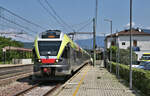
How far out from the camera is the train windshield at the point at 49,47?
13.9 m

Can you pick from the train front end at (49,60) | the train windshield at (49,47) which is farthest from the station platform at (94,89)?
the train windshield at (49,47)

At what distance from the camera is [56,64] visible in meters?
13.6

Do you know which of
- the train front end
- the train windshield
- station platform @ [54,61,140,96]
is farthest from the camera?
the train windshield

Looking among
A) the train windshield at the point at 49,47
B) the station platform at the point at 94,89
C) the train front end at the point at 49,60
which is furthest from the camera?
the train windshield at the point at 49,47

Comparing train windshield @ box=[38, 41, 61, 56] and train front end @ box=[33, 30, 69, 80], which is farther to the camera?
train windshield @ box=[38, 41, 61, 56]

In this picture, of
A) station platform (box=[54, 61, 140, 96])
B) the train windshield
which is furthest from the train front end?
station platform (box=[54, 61, 140, 96])

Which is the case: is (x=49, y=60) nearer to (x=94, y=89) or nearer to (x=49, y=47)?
(x=49, y=47)

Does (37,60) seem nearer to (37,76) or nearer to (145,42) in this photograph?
(37,76)

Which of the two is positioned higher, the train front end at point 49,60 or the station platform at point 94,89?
the train front end at point 49,60

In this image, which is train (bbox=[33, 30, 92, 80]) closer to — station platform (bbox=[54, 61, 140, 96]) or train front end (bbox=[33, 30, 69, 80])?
train front end (bbox=[33, 30, 69, 80])

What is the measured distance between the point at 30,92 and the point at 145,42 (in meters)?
60.7

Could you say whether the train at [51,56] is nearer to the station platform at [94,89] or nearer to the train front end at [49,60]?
the train front end at [49,60]

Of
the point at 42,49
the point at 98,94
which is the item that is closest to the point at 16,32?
the point at 42,49

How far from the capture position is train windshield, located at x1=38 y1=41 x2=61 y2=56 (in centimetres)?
1388
